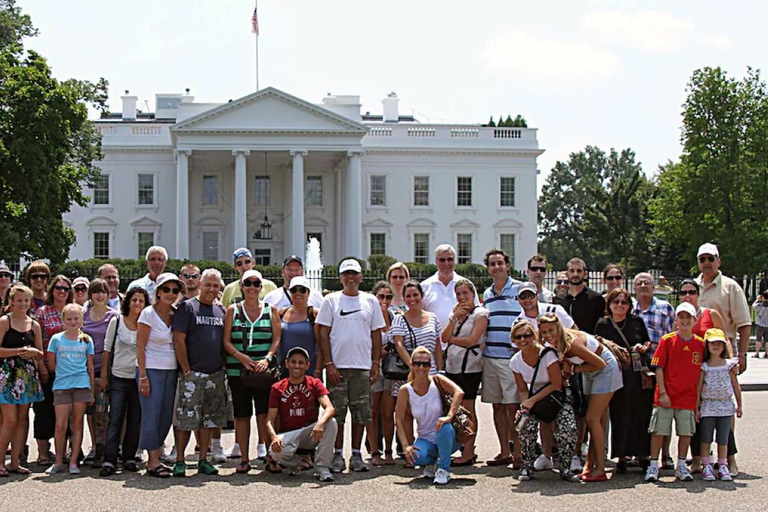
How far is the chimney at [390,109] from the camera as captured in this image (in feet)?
188

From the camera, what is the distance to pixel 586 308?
9219mm

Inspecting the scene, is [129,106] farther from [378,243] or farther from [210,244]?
[378,243]

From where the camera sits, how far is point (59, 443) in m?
8.26

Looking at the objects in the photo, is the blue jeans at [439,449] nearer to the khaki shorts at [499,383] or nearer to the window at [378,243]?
the khaki shorts at [499,383]

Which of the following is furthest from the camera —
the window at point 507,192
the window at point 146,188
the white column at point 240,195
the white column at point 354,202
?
the window at point 507,192

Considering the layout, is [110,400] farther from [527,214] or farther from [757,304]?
[527,214]

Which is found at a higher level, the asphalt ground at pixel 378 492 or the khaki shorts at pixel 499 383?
the khaki shorts at pixel 499 383

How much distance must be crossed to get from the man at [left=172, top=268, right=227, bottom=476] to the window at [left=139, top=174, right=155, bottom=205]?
43805mm

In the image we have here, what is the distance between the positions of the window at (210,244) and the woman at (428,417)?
4309 centimetres

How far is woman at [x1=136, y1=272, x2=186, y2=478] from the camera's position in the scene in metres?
8.22

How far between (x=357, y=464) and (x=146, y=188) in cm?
4457

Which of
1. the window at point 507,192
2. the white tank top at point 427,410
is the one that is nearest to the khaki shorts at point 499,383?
the white tank top at point 427,410

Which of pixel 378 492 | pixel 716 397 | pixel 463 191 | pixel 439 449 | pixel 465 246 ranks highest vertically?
pixel 463 191

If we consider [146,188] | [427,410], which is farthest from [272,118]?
[427,410]
